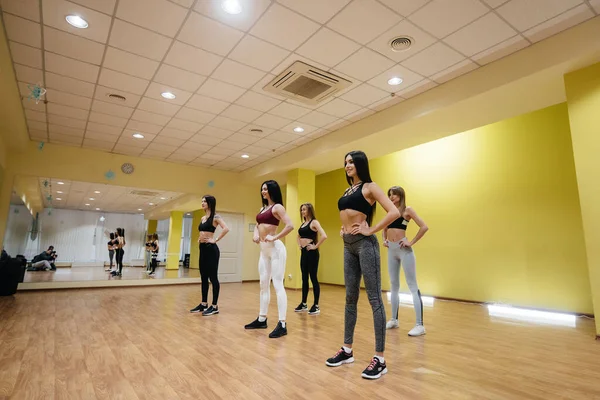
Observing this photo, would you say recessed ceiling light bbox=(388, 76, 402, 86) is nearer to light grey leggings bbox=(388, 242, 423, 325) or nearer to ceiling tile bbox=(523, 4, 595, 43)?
ceiling tile bbox=(523, 4, 595, 43)

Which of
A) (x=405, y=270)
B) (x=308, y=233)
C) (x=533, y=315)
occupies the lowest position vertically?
(x=533, y=315)

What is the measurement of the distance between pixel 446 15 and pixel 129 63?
352cm

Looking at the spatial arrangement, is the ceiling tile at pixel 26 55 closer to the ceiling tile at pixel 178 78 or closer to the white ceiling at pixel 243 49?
the white ceiling at pixel 243 49

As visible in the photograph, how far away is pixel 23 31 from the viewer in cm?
323

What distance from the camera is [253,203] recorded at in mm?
9383

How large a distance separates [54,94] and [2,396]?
4.38 m

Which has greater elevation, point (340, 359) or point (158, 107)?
point (158, 107)

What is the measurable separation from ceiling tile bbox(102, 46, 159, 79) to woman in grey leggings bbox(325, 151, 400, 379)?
2.98 metres

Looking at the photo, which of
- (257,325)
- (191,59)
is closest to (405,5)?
(191,59)

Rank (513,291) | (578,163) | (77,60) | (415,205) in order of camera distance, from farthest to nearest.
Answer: (415,205) < (513,291) < (77,60) < (578,163)

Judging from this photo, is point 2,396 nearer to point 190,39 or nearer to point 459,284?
point 190,39

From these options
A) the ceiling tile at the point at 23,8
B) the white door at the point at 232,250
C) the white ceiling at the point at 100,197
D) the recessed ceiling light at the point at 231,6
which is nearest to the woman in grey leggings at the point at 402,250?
the recessed ceiling light at the point at 231,6

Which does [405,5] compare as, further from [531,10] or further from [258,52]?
[258,52]

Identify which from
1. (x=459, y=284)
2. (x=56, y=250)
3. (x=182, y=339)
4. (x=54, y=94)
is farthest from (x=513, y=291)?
(x=56, y=250)
